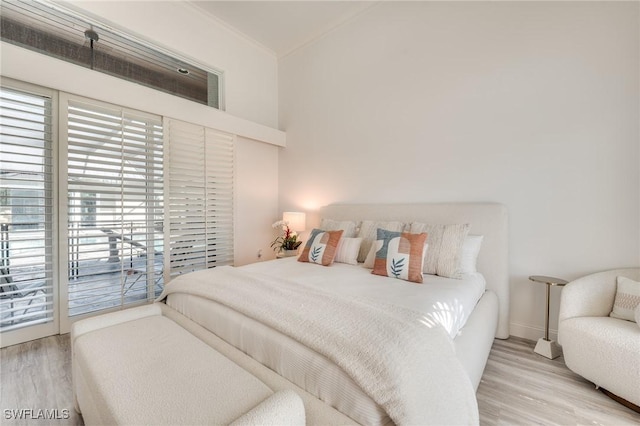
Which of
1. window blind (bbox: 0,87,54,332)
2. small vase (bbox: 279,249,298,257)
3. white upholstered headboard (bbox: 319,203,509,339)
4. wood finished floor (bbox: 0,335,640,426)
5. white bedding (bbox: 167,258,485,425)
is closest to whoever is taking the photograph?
white bedding (bbox: 167,258,485,425)

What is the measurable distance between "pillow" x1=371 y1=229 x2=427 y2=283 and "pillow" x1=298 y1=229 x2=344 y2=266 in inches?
19.0

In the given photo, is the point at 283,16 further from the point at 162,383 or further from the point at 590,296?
the point at 590,296

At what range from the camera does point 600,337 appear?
5.02 feet

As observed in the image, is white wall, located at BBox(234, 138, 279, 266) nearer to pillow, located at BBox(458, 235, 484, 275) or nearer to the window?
the window

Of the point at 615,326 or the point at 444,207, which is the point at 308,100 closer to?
the point at 444,207

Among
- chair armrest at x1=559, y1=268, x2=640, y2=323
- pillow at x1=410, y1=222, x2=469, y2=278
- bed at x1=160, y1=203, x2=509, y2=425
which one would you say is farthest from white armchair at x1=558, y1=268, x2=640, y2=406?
pillow at x1=410, y1=222, x2=469, y2=278

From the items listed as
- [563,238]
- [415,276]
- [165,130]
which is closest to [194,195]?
[165,130]

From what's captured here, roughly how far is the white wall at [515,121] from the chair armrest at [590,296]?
0.20 metres

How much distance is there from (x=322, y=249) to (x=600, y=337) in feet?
6.32

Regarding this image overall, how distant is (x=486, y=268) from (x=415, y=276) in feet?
2.72

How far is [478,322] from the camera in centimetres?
173

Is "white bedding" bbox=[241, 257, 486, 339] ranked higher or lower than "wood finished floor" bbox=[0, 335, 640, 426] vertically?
higher

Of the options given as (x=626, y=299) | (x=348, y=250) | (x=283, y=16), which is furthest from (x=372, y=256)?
(x=283, y=16)

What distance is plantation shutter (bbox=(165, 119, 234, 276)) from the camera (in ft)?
9.98
